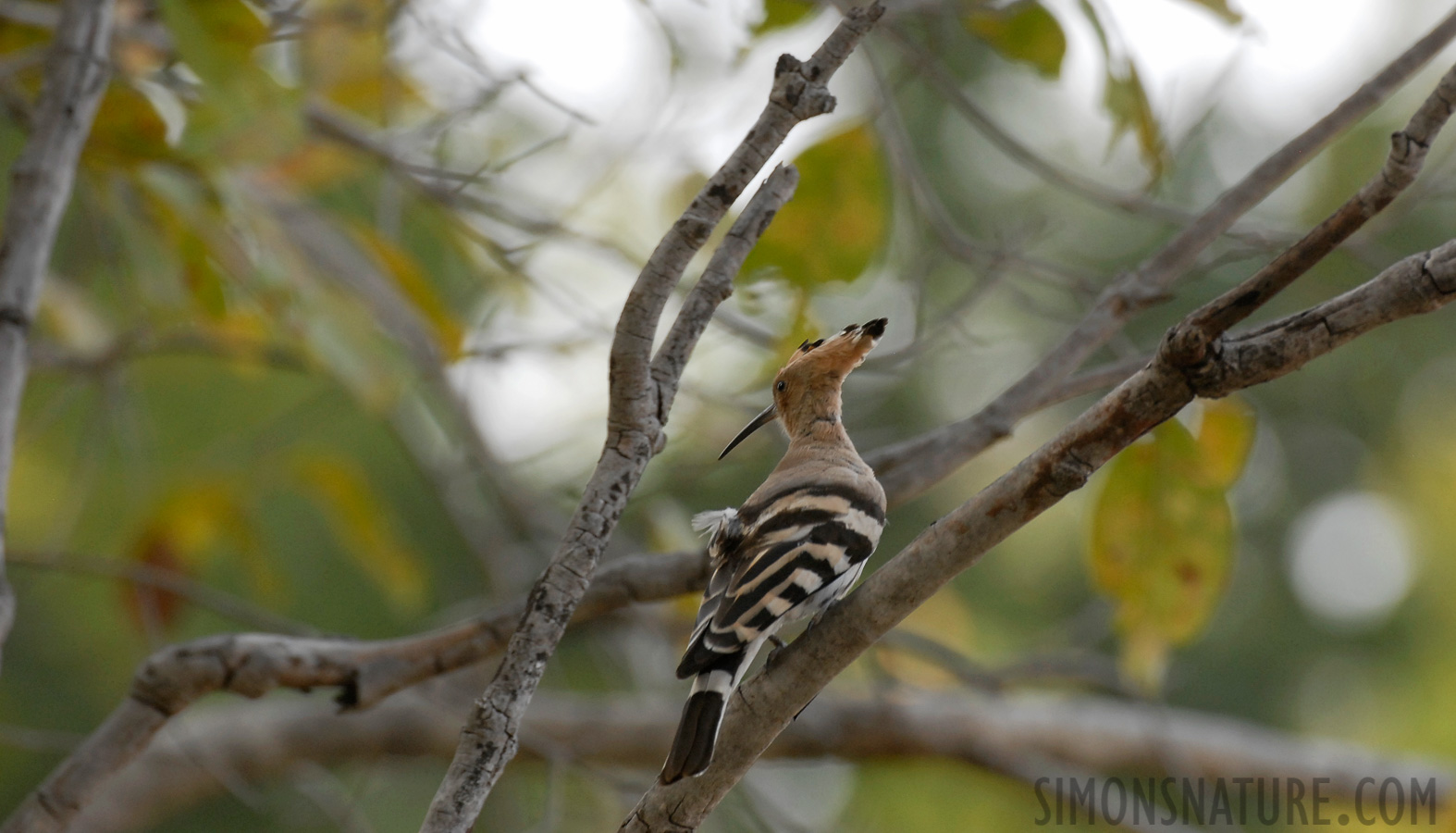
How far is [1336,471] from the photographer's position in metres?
8.31

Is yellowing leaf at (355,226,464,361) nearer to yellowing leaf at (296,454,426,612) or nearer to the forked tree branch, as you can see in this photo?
yellowing leaf at (296,454,426,612)

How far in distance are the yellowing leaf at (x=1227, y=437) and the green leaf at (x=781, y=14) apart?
1030 mm

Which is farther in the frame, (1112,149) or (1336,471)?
(1336,471)

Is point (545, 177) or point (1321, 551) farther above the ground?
point (1321, 551)

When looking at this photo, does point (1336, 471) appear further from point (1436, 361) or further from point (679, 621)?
point (679, 621)

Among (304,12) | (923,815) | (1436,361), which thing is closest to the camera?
(304,12)

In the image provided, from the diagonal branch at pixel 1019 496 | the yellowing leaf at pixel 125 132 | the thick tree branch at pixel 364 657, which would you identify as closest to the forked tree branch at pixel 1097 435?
the diagonal branch at pixel 1019 496

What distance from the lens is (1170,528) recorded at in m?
2.01

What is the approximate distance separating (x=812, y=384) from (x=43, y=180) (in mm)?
1201

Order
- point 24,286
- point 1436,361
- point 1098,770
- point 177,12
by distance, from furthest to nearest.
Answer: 1. point 1436,361
2. point 1098,770
3. point 177,12
4. point 24,286

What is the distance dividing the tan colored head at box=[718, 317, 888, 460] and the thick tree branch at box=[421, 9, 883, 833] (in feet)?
1.11

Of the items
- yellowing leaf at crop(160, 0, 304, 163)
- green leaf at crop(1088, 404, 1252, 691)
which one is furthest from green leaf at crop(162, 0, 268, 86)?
green leaf at crop(1088, 404, 1252, 691)

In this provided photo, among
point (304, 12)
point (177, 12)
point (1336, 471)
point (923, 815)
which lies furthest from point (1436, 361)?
point (177, 12)

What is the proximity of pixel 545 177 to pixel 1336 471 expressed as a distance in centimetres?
656
